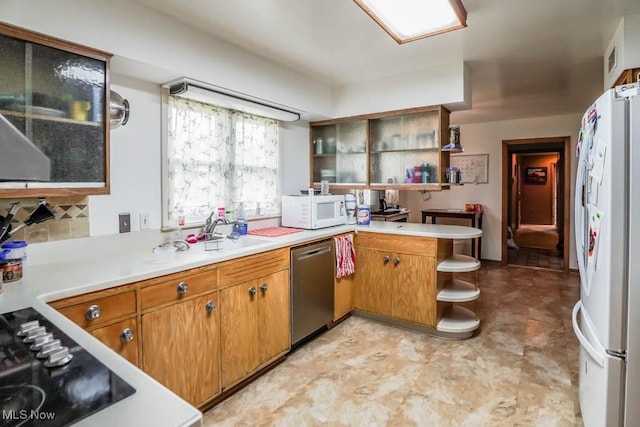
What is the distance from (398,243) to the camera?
10.2ft

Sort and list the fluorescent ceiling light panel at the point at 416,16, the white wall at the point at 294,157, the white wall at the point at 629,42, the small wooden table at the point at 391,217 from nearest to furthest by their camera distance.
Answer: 1. the fluorescent ceiling light panel at the point at 416,16
2. the white wall at the point at 629,42
3. the white wall at the point at 294,157
4. the small wooden table at the point at 391,217

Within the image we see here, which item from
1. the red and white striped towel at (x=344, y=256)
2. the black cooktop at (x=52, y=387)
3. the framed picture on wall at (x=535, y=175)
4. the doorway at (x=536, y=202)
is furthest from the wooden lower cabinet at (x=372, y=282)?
the framed picture on wall at (x=535, y=175)

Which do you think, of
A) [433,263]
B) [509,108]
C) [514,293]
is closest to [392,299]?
[433,263]

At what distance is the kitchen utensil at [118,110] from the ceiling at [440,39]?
1.89 ft

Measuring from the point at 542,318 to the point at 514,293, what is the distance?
806 mm

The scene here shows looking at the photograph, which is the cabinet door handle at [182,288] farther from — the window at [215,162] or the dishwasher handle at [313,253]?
the dishwasher handle at [313,253]

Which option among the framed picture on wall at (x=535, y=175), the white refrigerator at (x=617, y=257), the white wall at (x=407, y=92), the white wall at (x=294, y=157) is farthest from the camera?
the framed picture on wall at (x=535, y=175)

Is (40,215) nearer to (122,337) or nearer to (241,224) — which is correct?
(122,337)

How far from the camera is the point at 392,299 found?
317 centimetres

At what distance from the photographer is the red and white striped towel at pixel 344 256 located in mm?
3111

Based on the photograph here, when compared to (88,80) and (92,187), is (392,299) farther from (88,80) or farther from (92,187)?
(88,80)

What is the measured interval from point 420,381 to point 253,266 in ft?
4.44

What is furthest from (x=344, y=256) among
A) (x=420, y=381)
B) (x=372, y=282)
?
(x=420, y=381)

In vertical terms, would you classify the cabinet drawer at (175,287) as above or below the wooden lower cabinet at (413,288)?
above
